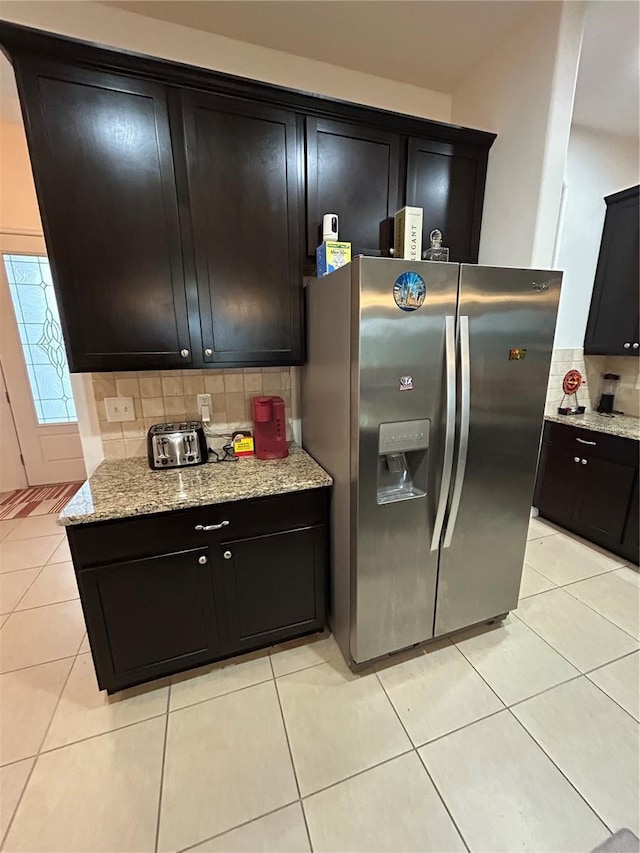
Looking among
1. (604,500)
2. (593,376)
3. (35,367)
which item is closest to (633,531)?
(604,500)

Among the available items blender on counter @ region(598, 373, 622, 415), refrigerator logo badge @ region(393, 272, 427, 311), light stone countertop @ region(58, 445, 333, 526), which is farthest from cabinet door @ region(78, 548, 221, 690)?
blender on counter @ region(598, 373, 622, 415)

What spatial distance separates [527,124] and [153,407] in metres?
2.30

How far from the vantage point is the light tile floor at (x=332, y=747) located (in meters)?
1.12

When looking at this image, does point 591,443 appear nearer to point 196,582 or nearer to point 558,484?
point 558,484

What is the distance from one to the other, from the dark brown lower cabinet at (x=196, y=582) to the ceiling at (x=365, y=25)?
6.89ft

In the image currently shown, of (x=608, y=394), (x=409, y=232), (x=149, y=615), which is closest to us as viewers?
(x=149, y=615)

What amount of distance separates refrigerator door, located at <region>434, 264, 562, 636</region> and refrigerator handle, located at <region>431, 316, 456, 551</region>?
1.5 inches

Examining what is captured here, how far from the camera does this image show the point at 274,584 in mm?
1595

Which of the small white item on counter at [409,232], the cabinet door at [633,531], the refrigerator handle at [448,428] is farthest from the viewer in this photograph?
the cabinet door at [633,531]

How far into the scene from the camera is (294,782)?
123 cm

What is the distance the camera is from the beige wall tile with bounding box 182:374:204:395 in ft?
6.10

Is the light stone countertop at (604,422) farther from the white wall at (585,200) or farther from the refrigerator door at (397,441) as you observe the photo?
the refrigerator door at (397,441)

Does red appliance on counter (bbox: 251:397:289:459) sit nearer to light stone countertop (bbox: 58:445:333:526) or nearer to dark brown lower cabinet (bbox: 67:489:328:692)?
light stone countertop (bbox: 58:445:333:526)

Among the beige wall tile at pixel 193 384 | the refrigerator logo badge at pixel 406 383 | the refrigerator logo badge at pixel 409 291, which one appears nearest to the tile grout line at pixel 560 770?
the refrigerator logo badge at pixel 406 383
